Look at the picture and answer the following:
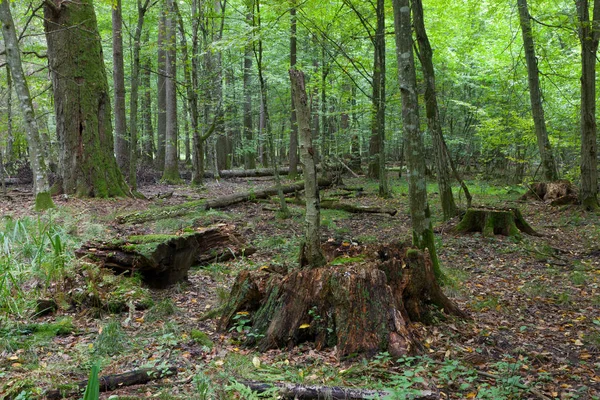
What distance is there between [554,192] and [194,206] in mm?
9926

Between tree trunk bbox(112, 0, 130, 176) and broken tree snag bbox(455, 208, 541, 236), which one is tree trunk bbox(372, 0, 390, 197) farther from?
tree trunk bbox(112, 0, 130, 176)

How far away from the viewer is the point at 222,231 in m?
7.20

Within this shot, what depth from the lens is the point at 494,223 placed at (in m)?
8.82

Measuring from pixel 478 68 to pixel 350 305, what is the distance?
17.0 m

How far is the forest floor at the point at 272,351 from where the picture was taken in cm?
313

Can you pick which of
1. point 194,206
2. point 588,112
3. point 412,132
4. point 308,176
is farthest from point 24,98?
point 588,112

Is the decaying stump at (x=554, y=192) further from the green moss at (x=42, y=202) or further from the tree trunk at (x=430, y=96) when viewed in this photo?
the green moss at (x=42, y=202)

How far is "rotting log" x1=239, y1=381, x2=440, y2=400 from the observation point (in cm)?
279

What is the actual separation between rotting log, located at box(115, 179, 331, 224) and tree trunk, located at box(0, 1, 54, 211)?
1.83 m

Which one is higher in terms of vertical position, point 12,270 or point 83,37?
point 83,37

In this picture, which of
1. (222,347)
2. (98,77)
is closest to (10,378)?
(222,347)

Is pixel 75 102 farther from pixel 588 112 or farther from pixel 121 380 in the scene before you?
pixel 588 112

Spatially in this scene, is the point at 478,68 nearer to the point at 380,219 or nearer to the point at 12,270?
the point at 380,219

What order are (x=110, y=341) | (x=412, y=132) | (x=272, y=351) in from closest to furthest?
(x=110, y=341), (x=272, y=351), (x=412, y=132)
